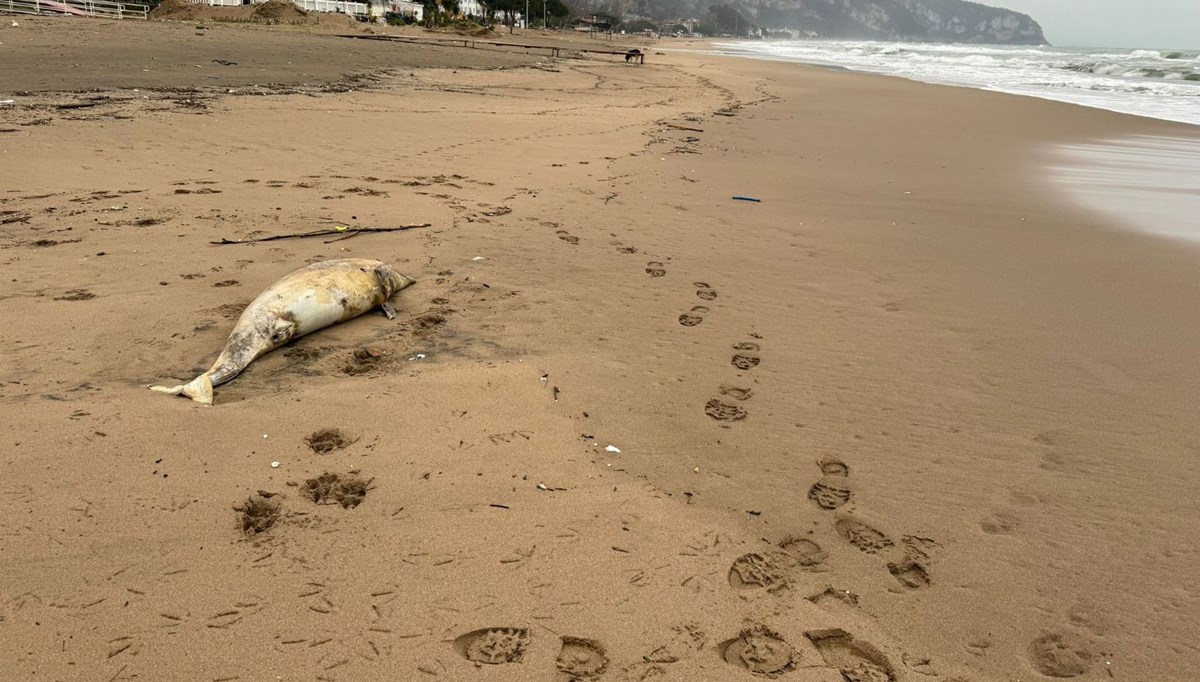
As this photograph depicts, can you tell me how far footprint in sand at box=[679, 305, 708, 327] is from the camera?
4516mm

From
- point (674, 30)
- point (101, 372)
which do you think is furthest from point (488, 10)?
point (101, 372)

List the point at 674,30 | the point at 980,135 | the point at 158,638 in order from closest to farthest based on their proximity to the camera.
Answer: the point at 158,638 < the point at 980,135 < the point at 674,30

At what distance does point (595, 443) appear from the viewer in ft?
10.4

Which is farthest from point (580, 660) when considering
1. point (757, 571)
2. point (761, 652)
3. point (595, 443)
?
point (595, 443)

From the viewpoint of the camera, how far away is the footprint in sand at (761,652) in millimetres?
2123

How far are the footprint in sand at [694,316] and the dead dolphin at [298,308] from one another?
6.15 feet

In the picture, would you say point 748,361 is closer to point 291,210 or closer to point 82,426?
point 82,426

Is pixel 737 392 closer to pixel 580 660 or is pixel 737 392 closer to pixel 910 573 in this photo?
pixel 910 573

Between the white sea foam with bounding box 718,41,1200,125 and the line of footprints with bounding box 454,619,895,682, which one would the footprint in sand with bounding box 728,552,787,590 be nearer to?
the line of footprints with bounding box 454,619,895,682

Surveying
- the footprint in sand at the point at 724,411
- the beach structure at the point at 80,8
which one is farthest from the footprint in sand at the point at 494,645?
the beach structure at the point at 80,8

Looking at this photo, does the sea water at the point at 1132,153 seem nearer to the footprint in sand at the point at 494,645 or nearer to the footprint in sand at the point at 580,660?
the footprint in sand at the point at 580,660

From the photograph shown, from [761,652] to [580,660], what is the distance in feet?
1.90

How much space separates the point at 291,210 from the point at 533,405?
408 centimetres

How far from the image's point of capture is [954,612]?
7.80 feet
